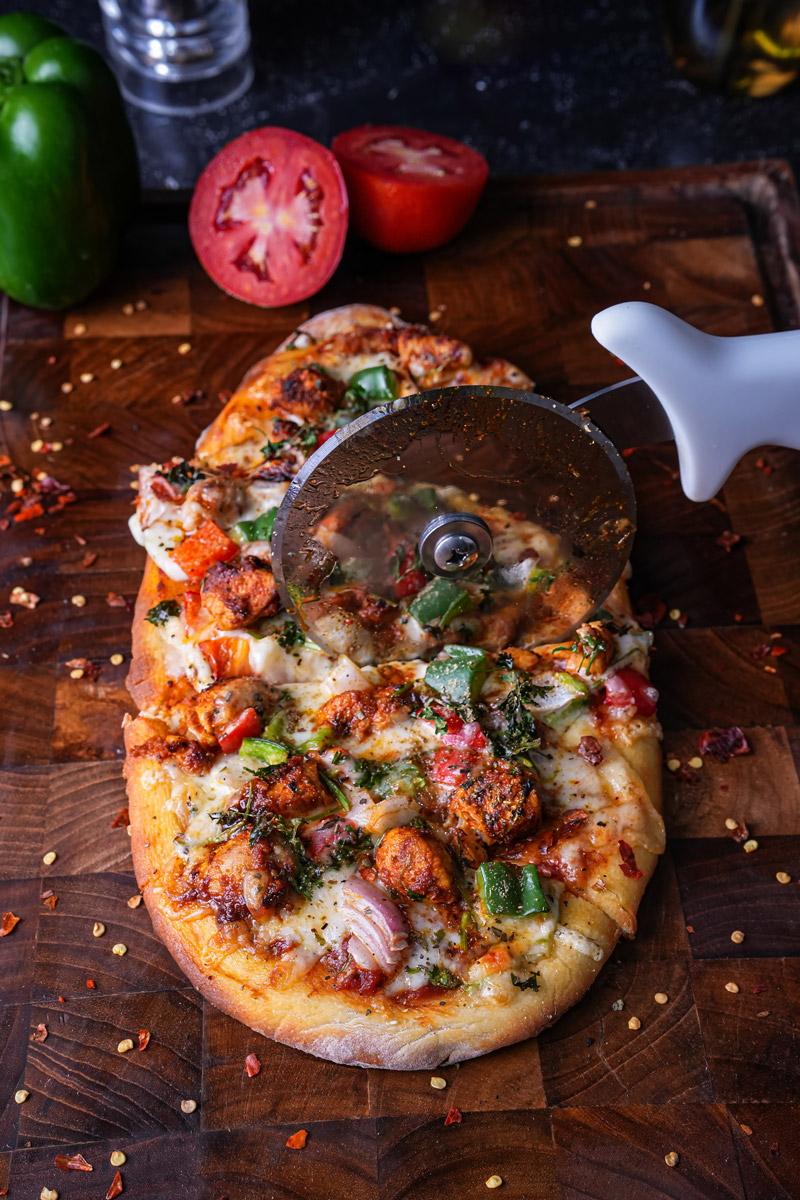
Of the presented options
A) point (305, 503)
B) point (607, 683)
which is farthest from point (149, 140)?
point (607, 683)

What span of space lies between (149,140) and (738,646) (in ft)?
15.2

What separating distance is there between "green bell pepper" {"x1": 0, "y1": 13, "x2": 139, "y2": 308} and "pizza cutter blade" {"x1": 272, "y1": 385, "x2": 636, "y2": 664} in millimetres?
2415

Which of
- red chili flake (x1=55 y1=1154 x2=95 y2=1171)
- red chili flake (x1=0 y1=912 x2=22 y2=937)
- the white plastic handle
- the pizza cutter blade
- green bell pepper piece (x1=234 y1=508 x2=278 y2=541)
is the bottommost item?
red chili flake (x1=55 y1=1154 x2=95 y2=1171)

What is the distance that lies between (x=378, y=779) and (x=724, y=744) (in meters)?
1.53

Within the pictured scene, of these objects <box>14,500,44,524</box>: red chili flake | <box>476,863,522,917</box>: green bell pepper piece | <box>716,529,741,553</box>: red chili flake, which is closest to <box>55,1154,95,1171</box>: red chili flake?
<box>476,863,522,917</box>: green bell pepper piece

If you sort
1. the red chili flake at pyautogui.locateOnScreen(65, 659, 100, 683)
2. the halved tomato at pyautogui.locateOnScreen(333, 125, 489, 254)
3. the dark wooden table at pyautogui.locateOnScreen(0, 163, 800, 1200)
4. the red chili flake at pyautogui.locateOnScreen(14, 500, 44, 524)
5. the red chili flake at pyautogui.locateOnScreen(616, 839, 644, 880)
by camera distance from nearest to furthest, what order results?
the dark wooden table at pyautogui.locateOnScreen(0, 163, 800, 1200)
the red chili flake at pyautogui.locateOnScreen(616, 839, 644, 880)
the red chili flake at pyautogui.locateOnScreen(65, 659, 100, 683)
the red chili flake at pyautogui.locateOnScreen(14, 500, 44, 524)
the halved tomato at pyautogui.locateOnScreen(333, 125, 489, 254)

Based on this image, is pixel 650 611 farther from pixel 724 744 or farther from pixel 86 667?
pixel 86 667

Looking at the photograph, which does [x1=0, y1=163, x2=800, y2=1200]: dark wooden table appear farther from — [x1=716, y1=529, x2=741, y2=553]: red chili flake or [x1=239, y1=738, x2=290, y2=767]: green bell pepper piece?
[x1=239, y1=738, x2=290, y2=767]: green bell pepper piece

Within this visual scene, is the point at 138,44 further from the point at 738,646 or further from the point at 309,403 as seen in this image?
the point at 738,646

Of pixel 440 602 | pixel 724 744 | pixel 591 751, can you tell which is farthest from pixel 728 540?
pixel 440 602

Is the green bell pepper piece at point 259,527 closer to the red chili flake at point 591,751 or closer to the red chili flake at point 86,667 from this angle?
the red chili flake at point 86,667

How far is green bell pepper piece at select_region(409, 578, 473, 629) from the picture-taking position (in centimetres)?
441

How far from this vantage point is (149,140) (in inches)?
269

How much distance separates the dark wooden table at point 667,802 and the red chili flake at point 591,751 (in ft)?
1.75
